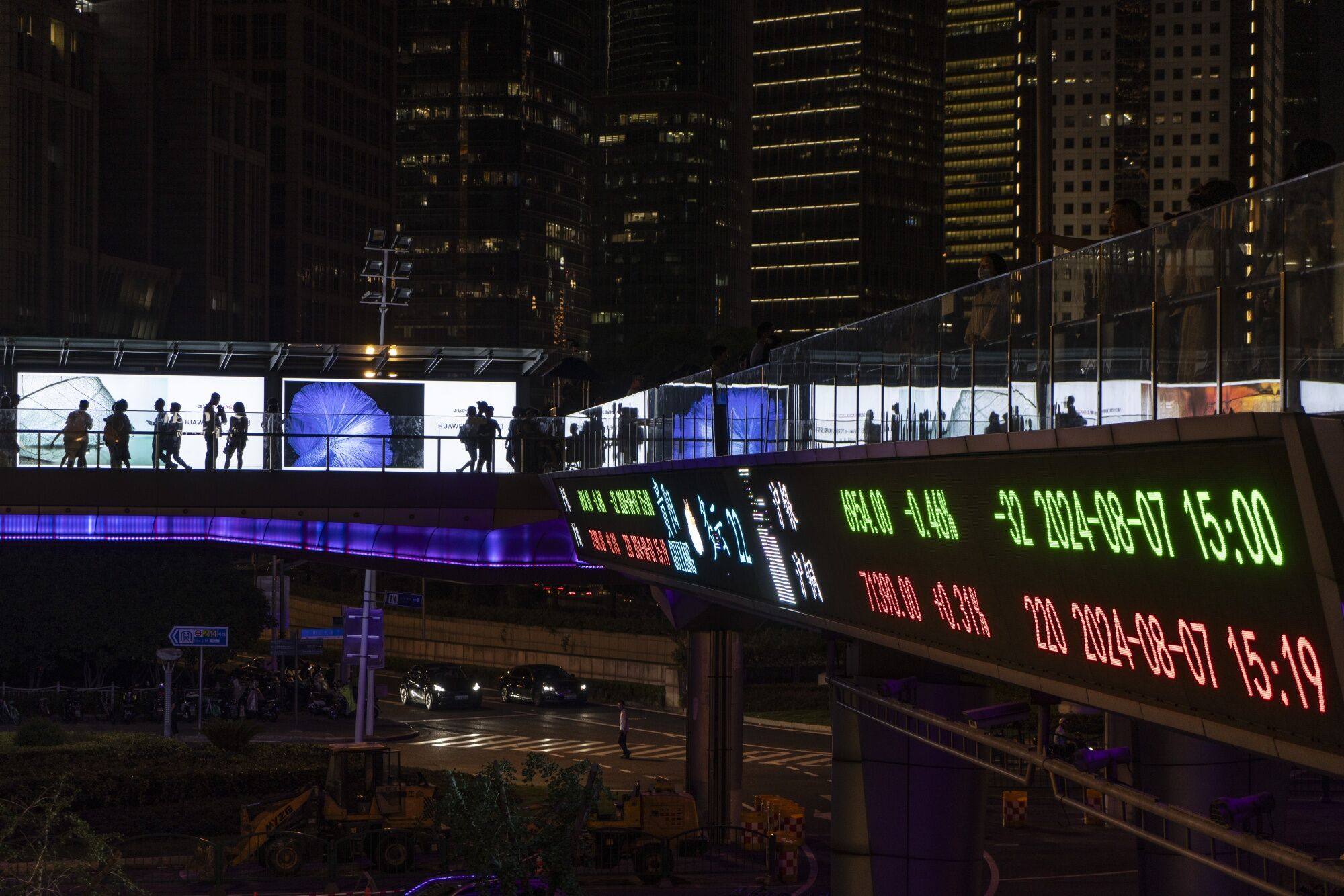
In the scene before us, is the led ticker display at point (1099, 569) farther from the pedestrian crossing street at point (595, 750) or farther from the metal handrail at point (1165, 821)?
the pedestrian crossing street at point (595, 750)

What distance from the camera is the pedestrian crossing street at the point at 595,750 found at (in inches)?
1945

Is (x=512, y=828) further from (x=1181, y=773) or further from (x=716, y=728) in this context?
(x=716, y=728)

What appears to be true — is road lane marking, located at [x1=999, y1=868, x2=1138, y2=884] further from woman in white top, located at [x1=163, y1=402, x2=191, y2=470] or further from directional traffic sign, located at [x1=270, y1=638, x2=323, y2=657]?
directional traffic sign, located at [x1=270, y1=638, x2=323, y2=657]

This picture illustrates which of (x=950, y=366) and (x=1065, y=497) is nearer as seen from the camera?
(x=1065, y=497)

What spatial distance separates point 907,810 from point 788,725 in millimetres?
36742

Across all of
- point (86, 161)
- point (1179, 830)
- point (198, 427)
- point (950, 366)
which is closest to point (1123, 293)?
point (950, 366)

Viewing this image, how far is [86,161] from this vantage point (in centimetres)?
15062

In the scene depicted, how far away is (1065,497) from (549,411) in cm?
3713

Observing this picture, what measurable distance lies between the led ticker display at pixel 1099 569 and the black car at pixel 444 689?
44497 mm

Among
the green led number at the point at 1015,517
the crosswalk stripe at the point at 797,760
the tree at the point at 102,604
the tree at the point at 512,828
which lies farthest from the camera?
the tree at the point at 102,604

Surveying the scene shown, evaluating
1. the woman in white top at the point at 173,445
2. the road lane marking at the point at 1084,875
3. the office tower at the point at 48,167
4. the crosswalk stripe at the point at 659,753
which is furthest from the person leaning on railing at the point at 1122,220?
the office tower at the point at 48,167

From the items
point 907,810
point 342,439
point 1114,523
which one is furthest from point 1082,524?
point 342,439

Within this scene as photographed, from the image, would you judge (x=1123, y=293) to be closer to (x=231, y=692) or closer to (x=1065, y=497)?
(x=1065, y=497)

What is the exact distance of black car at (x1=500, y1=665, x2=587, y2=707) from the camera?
6431cm
